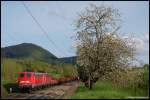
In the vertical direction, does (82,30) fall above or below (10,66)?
above

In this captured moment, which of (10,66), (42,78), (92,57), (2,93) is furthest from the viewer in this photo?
(10,66)

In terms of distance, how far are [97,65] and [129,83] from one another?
4.66 metres

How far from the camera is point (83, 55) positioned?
54.1 m

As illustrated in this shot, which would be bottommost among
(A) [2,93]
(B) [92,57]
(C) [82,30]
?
(A) [2,93]

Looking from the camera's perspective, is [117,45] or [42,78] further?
[42,78]

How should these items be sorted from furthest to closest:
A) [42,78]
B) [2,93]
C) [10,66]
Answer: [10,66] < [42,78] < [2,93]

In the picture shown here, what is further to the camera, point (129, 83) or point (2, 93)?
point (129, 83)

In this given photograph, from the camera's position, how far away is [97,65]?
52.7 meters

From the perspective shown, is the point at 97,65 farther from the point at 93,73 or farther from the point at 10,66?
the point at 10,66

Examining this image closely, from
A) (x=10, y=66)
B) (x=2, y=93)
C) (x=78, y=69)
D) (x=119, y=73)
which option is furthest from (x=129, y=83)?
(x=10, y=66)

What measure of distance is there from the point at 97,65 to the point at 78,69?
11076 mm

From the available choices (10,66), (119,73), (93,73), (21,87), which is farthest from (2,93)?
(10,66)

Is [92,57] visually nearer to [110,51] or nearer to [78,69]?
[110,51]

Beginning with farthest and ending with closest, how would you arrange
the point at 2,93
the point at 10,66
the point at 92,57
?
the point at 10,66 < the point at 92,57 < the point at 2,93
